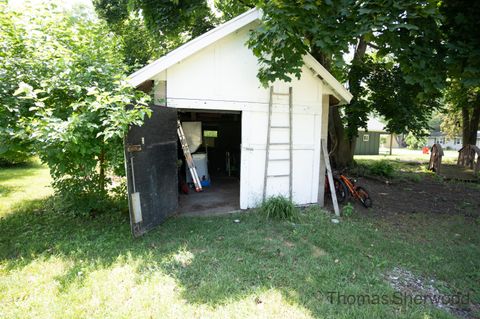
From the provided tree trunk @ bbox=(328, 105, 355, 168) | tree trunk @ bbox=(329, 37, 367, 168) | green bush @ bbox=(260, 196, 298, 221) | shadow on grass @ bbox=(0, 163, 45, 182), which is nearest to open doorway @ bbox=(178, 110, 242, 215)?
green bush @ bbox=(260, 196, 298, 221)

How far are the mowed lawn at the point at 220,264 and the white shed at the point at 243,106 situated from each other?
869 mm

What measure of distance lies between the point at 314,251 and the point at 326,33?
3.47 meters

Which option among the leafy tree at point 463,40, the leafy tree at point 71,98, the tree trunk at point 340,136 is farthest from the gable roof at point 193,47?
the tree trunk at point 340,136

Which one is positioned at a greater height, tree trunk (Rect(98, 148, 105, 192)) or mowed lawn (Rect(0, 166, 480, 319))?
tree trunk (Rect(98, 148, 105, 192))

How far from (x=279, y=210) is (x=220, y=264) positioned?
236cm

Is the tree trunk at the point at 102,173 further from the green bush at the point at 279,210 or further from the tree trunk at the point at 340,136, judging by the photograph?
the tree trunk at the point at 340,136

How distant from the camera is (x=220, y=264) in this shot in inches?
156

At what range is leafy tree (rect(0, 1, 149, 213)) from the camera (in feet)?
13.1

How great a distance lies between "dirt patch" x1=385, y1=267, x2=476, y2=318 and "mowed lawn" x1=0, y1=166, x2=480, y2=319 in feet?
0.37

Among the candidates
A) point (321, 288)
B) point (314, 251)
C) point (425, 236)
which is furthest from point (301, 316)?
point (425, 236)

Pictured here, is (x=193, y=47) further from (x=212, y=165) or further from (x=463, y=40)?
(x=212, y=165)

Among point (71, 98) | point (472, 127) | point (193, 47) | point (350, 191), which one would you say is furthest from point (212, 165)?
point (472, 127)

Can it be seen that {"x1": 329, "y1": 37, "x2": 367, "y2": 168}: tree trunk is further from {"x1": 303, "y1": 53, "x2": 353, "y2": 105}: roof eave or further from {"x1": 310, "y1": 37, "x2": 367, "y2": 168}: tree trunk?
{"x1": 303, "y1": 53, "x2": 353, "y2": 105}: roof eave

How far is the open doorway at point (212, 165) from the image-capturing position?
7.09 metres
